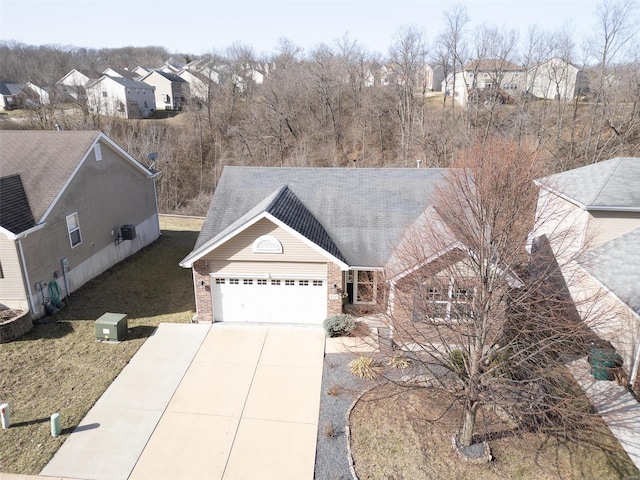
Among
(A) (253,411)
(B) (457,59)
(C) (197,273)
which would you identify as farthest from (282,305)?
(B) (457,59)

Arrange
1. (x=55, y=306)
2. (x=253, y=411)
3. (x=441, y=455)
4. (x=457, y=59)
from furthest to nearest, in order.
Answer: (x=457, y=59) < (x=55, y=306) < (x=253, y=411) < (x=441, y=455)

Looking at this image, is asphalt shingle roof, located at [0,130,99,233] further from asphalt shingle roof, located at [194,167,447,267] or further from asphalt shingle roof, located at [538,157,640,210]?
asphalt shingle roof, located at [538,157,640,210]

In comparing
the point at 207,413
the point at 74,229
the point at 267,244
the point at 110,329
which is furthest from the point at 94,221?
the point at 207,413

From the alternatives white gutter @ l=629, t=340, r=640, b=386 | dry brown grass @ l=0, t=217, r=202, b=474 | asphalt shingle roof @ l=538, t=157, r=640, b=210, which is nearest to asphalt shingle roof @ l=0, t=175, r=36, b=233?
dry brown grass @ l=0, t=217, r=202, b=474

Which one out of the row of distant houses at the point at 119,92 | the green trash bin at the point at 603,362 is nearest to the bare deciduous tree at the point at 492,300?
the green trash bin at the point at 603,362

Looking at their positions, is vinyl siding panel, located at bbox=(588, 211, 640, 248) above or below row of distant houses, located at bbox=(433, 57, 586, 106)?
below

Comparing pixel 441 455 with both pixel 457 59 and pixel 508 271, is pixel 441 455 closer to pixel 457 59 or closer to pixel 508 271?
pixel 508 271

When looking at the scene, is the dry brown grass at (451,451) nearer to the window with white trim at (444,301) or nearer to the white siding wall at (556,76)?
the window with white trim at (444,301)
